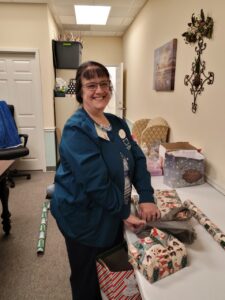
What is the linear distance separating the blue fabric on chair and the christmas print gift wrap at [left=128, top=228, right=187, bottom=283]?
3.15 meters

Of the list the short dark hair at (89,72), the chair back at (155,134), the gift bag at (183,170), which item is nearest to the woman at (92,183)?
the short dark hair at (89,72)

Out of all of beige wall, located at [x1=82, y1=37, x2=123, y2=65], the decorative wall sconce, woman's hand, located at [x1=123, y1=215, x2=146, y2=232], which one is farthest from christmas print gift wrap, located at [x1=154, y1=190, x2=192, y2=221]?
beige wall, located at [x1=82, y1=37, x2=123, y2=65]

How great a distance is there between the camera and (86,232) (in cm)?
107

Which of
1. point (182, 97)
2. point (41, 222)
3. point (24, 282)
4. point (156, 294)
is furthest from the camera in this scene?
point (41, 222)

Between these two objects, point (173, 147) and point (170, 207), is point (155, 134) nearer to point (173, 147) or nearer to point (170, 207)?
point (173, 147)

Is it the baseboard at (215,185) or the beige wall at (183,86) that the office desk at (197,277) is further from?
the beige wall at (183,86)

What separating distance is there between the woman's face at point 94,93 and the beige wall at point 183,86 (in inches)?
35.7

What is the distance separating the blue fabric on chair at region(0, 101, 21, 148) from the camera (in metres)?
3.55

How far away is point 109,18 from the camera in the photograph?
434 centimetres

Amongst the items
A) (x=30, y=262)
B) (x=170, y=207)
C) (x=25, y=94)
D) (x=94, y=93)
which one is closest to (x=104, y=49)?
(x=25, y=94)

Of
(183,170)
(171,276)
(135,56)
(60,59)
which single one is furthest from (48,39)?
(171,276)

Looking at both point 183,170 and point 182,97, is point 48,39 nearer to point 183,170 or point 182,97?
point 182,97

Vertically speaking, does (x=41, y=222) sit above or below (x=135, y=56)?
below

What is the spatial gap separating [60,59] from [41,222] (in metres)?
2.83
